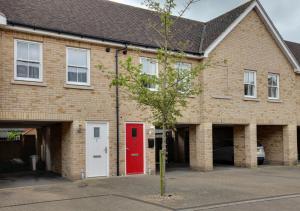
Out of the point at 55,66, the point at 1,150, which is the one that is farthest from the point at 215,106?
the point at 1,150

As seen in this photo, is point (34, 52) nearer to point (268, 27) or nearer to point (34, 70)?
point (34, 70)

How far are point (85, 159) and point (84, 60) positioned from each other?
3.88 m

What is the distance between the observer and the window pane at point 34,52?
14.0 m

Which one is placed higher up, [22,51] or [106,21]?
[106,21]

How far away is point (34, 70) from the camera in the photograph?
1401cm

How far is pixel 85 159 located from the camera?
1491 cm

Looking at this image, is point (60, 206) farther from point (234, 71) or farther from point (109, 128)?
point (234, 71)

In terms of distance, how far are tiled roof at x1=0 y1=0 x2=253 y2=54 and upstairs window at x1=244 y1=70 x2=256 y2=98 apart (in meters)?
2.84

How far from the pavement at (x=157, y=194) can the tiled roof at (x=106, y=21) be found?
15.6 feet

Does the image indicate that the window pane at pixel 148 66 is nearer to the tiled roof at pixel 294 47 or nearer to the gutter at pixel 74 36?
the gutter at pixel 74 36

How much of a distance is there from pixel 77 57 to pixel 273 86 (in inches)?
456

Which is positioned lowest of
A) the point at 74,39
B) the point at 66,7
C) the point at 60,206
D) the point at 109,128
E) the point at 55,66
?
the point at 60,206

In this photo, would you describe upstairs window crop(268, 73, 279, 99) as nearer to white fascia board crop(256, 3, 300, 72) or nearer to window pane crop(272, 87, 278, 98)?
window pane crop(272, 87, 278, 98)

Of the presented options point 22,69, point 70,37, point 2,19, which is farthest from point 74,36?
point 2,19
